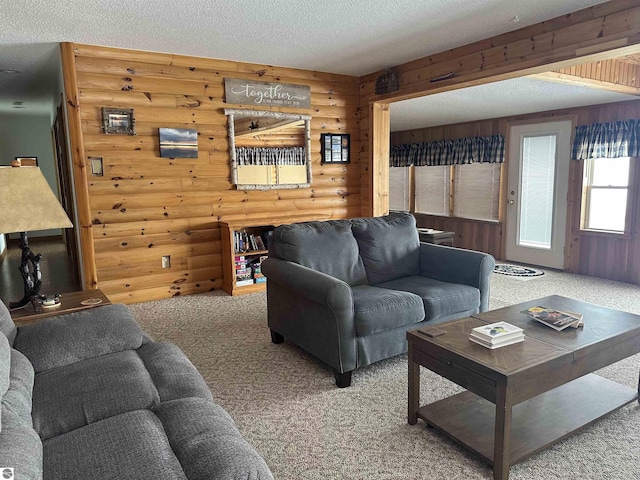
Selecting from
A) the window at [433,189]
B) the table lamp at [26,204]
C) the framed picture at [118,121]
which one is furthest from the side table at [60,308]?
the window at [433,189]

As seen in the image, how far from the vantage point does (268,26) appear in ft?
12.4

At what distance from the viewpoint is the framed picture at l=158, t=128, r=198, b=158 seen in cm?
467

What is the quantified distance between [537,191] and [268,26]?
4549mm

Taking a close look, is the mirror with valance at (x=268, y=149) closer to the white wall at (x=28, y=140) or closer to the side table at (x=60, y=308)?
the side table at (x=60, y=308)

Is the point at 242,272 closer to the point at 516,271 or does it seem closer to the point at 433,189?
the point at 516,271

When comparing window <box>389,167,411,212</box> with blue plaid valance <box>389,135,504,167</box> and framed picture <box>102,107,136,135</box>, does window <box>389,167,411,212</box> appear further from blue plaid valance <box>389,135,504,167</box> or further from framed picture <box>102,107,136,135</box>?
framed picture <box>102,107,136,135</box>

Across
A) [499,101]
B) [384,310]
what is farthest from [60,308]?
[499,101]

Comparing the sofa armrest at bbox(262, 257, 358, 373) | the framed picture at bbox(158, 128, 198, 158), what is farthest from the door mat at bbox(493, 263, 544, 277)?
the framed picture at bbox(158, 128, 198, 158)

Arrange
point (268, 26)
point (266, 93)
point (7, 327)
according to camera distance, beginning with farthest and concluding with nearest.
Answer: point (266, 93), point (268, 26), point (7, 327)

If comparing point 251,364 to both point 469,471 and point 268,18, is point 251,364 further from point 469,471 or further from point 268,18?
point 268,18

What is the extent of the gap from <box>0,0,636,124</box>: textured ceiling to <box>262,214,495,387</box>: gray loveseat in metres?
1.62

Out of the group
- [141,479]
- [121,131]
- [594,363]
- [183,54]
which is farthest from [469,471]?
[183,54]

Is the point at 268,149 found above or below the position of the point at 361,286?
above

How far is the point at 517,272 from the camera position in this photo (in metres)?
6.01
